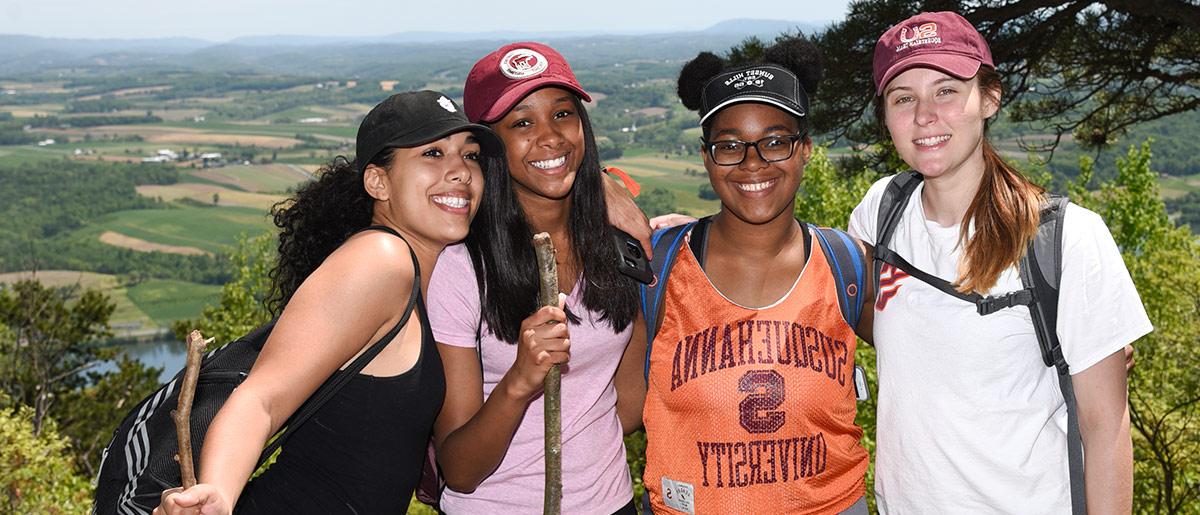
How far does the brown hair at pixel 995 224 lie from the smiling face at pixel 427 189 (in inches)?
64.6

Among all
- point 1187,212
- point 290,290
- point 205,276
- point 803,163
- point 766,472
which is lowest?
point 205,276

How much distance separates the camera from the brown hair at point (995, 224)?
2996mm

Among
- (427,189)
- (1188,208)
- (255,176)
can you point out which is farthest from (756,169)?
(255,176)

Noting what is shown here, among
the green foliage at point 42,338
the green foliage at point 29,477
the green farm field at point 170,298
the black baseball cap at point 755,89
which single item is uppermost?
the black baseball cap at point 755,89

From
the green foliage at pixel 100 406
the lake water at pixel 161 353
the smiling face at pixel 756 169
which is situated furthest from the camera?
the lake water at pixel 161 353

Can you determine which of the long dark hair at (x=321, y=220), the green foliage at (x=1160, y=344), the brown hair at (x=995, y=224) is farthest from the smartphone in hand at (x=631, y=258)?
the green foliage at (x=1160, y=344)

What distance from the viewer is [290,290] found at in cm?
326

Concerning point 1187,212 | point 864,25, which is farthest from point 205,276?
point 864,25

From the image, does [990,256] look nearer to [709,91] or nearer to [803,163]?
[803,163]

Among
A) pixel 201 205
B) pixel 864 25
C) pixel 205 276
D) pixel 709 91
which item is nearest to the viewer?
pixel 709 91

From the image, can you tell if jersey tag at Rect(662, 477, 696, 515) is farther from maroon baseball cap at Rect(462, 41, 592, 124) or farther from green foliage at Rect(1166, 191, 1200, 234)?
green foliage at Rect(1166, 191, 1200, 234)

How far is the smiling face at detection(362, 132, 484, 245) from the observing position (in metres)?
3.13

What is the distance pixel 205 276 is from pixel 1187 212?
10491 centimetres

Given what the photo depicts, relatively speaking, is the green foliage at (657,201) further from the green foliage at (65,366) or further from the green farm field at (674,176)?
the green foliage at (65,366)
